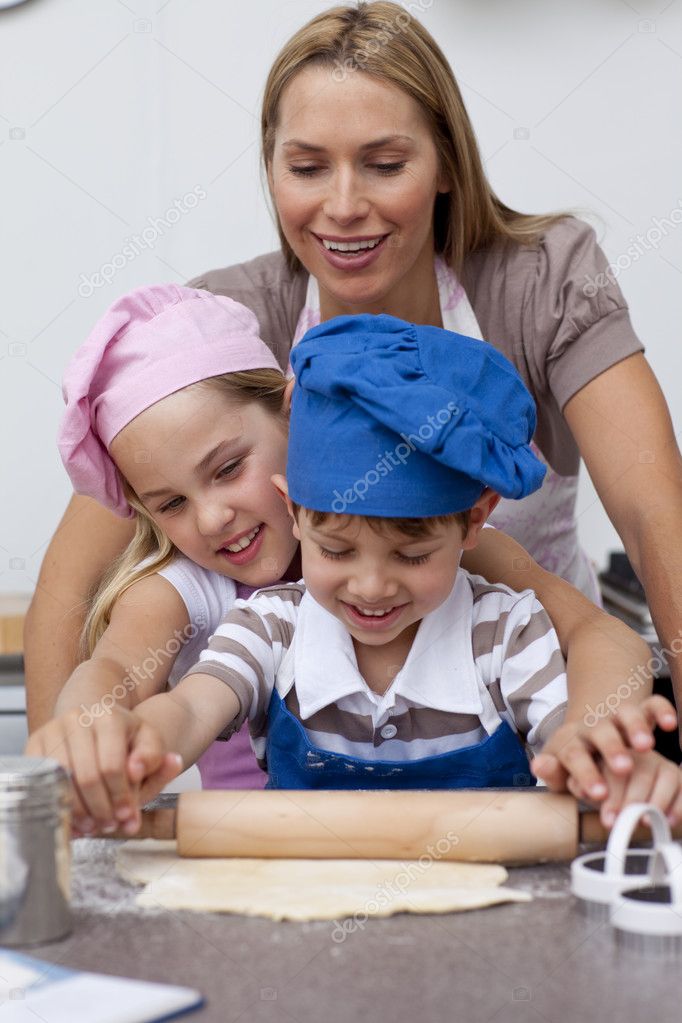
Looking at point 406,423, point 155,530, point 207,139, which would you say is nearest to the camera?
point 406,423

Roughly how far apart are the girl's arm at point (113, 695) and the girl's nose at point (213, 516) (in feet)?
0.32

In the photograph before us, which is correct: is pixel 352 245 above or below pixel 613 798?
above

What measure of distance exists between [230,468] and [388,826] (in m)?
0.56

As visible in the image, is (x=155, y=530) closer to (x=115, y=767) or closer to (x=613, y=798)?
(x=115, y=767)

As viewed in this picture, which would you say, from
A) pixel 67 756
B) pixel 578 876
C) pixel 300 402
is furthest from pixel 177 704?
pixel 578 876

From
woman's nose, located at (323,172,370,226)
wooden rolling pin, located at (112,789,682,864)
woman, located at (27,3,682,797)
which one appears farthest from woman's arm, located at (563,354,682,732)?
wooden rolling pin, located at (112,789,682,864)

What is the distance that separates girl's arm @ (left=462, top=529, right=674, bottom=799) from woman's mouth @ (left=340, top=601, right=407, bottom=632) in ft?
0.59

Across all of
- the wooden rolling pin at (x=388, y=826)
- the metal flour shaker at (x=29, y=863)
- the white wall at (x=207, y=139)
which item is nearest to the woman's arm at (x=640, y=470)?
the wooden rolling pin at (x=388, y=826)

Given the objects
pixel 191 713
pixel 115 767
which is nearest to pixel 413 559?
pixel 191 713

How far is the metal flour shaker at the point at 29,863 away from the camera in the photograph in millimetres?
849

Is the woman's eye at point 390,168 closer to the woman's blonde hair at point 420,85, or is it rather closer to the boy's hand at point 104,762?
the woman's blonde hair at point 420,85

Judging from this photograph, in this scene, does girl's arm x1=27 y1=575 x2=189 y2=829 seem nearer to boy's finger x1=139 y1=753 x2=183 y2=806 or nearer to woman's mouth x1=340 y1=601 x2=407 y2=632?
boy's finger x1=139 y1=753 x2=183 y2=806

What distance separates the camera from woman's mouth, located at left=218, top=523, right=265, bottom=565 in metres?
1.45

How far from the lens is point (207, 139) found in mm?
2908
